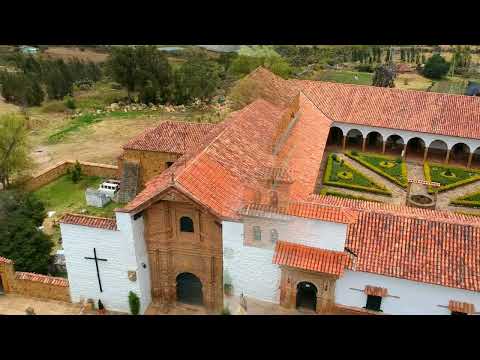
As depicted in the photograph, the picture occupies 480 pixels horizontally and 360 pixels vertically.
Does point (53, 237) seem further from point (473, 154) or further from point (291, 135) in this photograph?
point (473, 154)

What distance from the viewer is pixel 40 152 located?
39.7 m

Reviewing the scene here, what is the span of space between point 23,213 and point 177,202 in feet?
36.3

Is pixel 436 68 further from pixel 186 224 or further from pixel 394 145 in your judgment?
pixel 186 224

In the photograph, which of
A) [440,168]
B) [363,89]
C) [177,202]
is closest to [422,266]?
[177,202]

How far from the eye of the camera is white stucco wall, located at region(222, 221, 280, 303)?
17.4 m

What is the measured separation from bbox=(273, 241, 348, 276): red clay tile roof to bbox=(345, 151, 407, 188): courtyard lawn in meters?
15.6

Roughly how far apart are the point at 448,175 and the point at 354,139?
29.7 feet

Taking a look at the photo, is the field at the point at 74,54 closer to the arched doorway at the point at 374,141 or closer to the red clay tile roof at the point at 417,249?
the arched doorway at the point at 374,141

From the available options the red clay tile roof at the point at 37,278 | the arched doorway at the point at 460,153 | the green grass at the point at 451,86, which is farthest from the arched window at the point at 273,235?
the green grass at the point at 451,86

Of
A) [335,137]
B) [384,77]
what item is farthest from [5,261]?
[384,77]

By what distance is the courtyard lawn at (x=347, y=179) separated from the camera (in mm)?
29677

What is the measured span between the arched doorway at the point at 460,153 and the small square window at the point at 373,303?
71.8 feet

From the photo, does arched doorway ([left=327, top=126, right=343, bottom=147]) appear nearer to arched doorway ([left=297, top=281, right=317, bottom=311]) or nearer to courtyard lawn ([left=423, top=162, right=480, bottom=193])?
courtyard lawn ([left=423, top=162, right=480, bottom=193])

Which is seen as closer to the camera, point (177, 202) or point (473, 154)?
point (177, 202)
